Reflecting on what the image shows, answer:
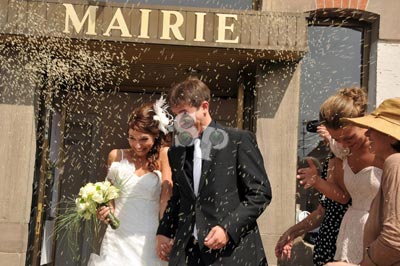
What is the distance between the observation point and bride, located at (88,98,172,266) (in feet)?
16.6

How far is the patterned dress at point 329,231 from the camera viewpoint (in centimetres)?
444

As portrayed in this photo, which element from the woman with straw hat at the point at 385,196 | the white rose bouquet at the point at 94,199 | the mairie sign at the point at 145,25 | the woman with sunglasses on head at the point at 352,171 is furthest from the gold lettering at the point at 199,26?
the woman with straw hat at the point at 385,196

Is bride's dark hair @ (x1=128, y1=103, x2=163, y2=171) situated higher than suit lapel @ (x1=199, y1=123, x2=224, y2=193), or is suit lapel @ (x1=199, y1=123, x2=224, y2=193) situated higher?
bride's dark hair @ (x1=128, y1=103, x2=163, y2=171)

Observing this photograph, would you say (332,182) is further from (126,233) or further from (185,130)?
(126,233)

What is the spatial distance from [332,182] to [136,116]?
1519 mm

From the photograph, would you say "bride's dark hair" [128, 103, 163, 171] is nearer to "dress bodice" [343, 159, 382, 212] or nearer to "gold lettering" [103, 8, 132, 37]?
"dress bodice" [343, 159, 382, 212]

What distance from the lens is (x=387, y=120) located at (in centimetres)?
302

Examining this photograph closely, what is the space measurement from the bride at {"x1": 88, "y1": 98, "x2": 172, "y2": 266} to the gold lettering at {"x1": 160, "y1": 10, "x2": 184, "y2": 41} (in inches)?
101

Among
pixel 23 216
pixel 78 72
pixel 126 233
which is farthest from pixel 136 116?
pixel 78 72

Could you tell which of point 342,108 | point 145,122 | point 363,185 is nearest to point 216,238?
point 363,185

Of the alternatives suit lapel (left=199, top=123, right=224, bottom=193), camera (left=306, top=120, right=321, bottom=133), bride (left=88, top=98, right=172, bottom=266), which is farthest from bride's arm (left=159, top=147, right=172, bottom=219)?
camera (left=306, top=120, right=321, bottom=133)

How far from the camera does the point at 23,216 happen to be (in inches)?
320

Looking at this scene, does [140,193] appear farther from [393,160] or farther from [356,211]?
[393,160]

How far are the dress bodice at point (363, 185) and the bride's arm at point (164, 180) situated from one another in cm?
145
